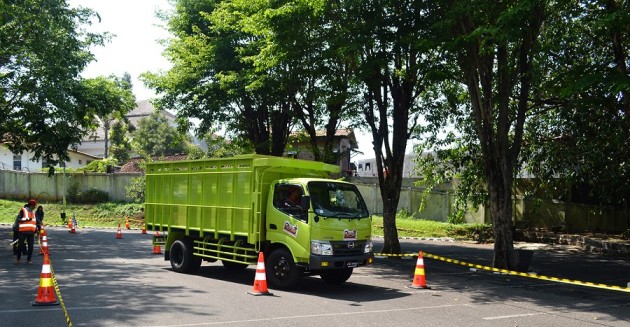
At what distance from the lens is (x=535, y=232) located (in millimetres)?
27141

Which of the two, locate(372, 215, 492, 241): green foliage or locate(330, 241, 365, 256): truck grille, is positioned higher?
locate(330, 241, 365, 256): truck grille

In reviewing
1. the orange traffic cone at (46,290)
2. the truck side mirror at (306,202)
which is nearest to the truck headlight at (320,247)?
the truck side mirror at (306,202)

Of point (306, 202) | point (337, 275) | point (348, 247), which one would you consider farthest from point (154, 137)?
point (348, 247)

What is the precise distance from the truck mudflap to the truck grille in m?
0.09

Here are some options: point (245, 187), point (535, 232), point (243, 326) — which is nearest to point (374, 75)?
point (245, 187)

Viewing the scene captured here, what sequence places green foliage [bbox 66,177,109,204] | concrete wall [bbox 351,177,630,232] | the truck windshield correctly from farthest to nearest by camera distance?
1. green foliage [bbox 66,177,109,204]
2. concrete wall [bbox 351,177,630,232]
3. the truck windshield

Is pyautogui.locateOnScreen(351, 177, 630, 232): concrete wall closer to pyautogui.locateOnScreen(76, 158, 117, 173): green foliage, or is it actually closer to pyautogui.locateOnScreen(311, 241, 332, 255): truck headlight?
pyautogui.locateOnScreen(311, 241, 332, 255): truck headlight

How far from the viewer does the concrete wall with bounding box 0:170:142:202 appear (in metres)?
42.6

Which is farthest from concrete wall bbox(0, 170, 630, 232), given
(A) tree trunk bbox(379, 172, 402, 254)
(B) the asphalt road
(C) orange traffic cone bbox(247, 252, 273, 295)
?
(C) orange traffic cone bbox(247, 252, 273, 295)

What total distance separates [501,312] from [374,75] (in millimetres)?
9737

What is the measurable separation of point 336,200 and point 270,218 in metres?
1.44

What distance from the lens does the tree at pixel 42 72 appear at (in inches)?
814

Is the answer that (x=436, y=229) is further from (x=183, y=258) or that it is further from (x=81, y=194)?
(x=81, y=194)

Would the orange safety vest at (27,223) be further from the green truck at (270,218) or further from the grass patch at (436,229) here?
the grass patch at (436,229)
